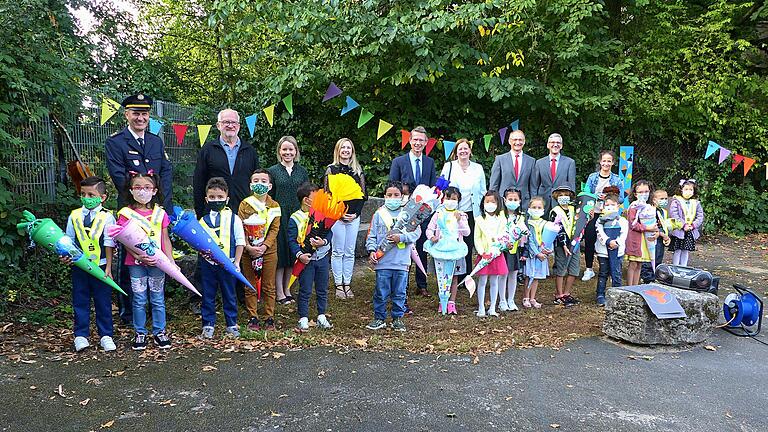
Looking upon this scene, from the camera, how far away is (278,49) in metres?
9.86

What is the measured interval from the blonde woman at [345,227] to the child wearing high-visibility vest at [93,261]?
2275 mm

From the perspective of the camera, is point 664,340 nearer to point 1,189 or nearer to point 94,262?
point 94,262

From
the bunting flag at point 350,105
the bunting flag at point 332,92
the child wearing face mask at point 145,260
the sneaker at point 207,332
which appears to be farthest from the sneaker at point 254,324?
the bunting flag at point 350,105

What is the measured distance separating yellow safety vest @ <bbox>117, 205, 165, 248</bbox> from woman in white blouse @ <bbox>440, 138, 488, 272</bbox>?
10.2 feet

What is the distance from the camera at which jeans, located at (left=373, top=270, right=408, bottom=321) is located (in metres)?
5.25

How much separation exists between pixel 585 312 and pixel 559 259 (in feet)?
2.11

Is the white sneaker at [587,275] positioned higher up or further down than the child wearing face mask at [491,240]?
further down

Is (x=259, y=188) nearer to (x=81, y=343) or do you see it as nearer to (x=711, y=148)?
(x=81, y=343)

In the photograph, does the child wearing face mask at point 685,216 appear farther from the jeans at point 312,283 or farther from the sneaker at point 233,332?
→ the sneaker at point 233,332

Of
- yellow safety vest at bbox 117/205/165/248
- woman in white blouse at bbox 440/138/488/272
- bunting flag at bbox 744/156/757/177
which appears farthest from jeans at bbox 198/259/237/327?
bunting flag at bbox 744/156/757/177

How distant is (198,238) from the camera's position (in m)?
4.65

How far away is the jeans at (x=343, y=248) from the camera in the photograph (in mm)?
6324

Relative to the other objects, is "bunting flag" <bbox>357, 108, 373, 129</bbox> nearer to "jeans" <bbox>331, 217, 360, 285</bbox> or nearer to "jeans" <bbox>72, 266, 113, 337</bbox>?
"jeans" <bbox>331, 217, 360, 285</bbox>

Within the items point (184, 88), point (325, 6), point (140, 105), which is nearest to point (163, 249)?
point (140, 105)
